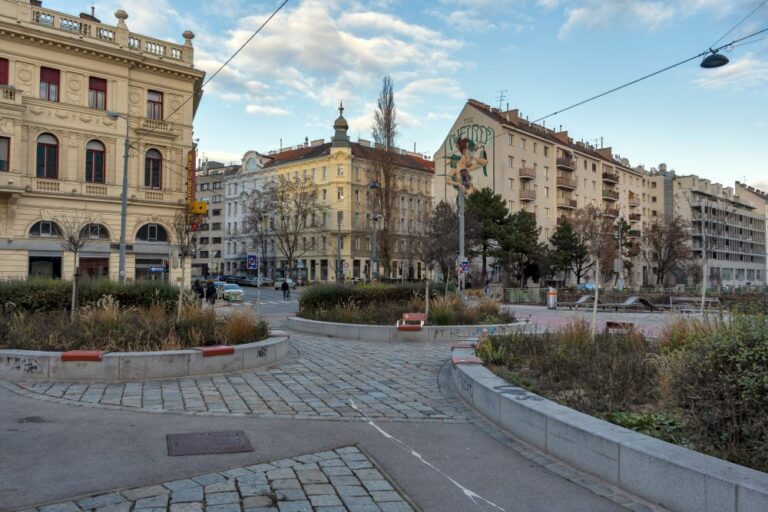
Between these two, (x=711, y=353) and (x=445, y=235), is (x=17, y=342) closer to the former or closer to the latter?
(x=711, y=353)

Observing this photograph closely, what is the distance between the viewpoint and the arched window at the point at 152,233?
123ft

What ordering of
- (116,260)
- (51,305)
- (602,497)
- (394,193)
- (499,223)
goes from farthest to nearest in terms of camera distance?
(499,223) < (394,193) < (116,260) < (51,305) < (602,497)

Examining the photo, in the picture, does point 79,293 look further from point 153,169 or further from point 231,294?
point 231,294

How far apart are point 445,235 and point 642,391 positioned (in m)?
42.8

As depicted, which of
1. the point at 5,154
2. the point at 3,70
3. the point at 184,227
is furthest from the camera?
the point at 184,227

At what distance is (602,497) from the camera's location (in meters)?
4.52

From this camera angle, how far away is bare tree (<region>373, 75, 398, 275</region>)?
47219 millimetres

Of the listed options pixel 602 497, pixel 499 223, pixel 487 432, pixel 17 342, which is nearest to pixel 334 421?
pixel 487 432

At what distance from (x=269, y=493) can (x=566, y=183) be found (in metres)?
76.9

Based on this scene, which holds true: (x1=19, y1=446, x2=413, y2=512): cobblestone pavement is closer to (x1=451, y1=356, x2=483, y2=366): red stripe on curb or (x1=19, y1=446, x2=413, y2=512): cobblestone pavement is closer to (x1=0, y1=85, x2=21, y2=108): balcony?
(x1=451, y1=356, x2=483, y2=366): red stripe on curb

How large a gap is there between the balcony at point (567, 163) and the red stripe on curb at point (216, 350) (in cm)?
7123

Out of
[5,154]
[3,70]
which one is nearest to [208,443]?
[5,154]

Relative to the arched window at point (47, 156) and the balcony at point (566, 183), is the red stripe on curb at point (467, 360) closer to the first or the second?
the arched window at point (47, 156)

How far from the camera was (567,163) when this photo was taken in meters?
76.5
